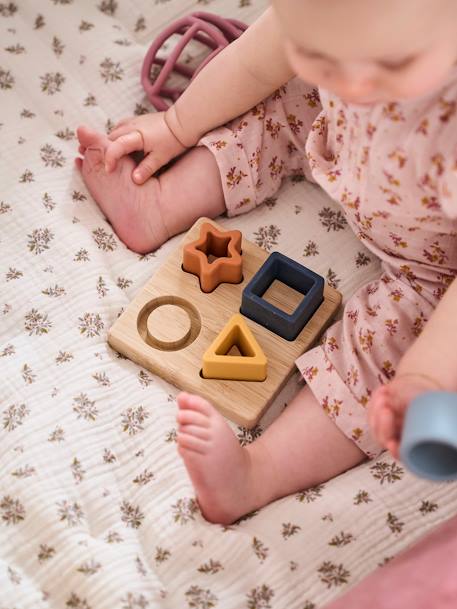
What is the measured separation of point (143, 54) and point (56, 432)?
0.57m

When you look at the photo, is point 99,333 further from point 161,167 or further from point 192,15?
point 192,15

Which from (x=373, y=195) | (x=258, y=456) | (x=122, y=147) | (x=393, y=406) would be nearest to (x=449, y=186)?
(x=373, y=195)

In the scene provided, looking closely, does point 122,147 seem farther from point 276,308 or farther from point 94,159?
point 276,308

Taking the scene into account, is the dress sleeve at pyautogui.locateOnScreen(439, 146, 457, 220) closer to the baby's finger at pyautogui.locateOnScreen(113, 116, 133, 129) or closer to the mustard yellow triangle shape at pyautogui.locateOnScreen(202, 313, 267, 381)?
the mustard yellow triangle shape at pyautogui.locateOnScreen(202, 313, 267, 381)

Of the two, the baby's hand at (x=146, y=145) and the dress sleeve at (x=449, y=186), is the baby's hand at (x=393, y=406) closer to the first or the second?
the dress sleeve at (x=449, y=186)

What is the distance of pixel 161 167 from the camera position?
3.50 ft

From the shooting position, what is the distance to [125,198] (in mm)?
1021

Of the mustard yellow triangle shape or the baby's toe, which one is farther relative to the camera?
the baby's toe

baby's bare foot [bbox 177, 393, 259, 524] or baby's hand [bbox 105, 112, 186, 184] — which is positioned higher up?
baby's hand [bbox 105, 112, 186, 184]

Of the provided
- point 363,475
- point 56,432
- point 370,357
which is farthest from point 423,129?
point 56,432

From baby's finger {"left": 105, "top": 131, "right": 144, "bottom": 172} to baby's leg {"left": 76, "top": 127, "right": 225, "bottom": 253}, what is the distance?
2 centimetres

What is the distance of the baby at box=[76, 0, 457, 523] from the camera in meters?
0.62

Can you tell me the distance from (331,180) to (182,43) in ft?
1.22

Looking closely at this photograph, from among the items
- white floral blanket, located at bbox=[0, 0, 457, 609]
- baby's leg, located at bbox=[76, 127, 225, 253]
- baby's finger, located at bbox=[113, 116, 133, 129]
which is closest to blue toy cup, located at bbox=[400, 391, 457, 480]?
white floral blanket, located at bbox=[0, 0, 457, 609]
